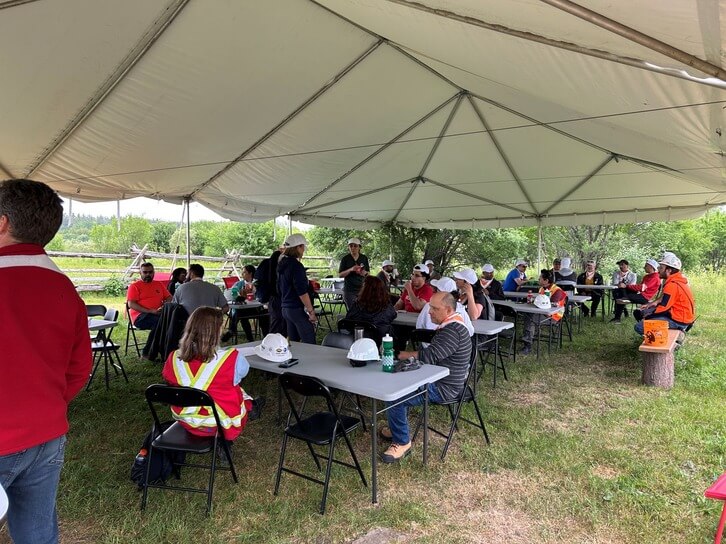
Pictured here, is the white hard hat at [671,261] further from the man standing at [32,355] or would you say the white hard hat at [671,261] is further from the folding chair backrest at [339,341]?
the man standing at [32,355]

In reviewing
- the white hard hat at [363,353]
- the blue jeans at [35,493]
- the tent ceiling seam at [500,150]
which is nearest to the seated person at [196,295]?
the white hard hat at [363,353]

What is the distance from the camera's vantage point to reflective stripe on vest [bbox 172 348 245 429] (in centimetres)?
266

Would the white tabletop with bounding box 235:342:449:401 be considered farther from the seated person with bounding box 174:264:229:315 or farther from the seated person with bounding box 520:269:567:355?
the seated person with bounding box 520:269:567:355

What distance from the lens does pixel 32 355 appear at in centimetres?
130

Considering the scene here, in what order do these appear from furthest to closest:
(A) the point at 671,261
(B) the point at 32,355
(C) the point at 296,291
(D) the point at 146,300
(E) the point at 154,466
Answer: (D) the point at 146,300 < (A) the point at 671,261 < (C) the point at 296,291 < (E) the point at 154,466 < (B) the point at 32,355

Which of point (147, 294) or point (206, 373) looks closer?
point (206, 373)

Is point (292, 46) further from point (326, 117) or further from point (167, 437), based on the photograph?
point (167, 437)

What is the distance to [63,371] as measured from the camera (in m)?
1.41

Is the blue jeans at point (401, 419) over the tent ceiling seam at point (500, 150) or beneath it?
beneath

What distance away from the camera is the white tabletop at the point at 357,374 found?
2605 mm

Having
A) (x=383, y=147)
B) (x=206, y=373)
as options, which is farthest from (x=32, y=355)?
(x=383, y=147)

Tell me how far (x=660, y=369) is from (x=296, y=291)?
4.10m

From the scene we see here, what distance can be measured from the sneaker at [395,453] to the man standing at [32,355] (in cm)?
217

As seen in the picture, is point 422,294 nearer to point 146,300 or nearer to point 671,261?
point 671,261
